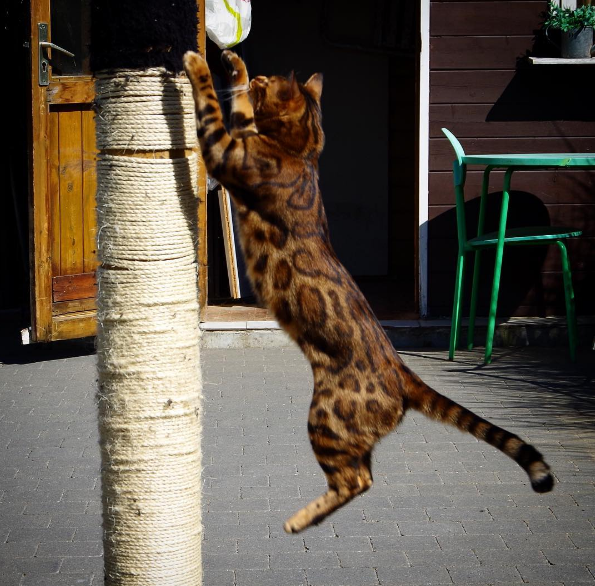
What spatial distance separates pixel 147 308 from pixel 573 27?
509 cm

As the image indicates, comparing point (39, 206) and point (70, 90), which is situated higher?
point (70, 90)

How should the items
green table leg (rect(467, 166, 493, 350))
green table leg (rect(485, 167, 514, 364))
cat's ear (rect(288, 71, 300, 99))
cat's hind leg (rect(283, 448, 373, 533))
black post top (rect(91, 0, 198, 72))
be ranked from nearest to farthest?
black post top (rect(91, 0, 198, 72)) < cat's hind leg (rect(283, 448, 373, 533)) < cat's ear (rect(288, 71, 300, 99)) < green table leg (rect(485, 167, 514, 364)) < green table leg (rect(467, 166, 493, 350))

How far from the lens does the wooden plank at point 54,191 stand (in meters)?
6.27

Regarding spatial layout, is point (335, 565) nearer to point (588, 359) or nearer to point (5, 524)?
point (5, 524)

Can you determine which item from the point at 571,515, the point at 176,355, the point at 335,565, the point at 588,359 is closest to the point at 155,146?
the point at 176,355

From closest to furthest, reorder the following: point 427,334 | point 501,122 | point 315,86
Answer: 1. point 315,86
2. point 427,334
3. point 501,122

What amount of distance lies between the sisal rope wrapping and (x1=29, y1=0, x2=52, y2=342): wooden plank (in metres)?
3.80

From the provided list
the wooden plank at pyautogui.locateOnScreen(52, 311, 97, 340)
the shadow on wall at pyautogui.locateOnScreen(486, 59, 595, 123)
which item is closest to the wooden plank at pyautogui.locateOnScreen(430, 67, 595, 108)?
the shadow on wall at pyautogui.locateOnScreen(486, 59, 595, 123)

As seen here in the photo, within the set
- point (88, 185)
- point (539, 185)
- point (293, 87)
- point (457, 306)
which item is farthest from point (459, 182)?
point (293, 87)

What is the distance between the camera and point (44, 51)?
20.2ft

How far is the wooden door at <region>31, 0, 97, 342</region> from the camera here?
6188mm

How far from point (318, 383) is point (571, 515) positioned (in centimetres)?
180

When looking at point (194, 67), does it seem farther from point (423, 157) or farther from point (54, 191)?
point (423, 157)

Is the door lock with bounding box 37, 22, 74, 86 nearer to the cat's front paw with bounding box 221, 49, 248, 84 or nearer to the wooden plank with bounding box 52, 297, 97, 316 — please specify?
the wooden plank with bounding box 52, 297, 97, 316
